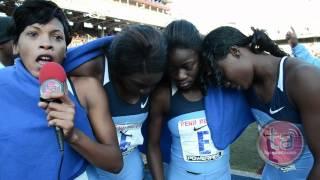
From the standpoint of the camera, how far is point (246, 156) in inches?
182

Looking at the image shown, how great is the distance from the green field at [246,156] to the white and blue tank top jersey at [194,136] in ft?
7.24

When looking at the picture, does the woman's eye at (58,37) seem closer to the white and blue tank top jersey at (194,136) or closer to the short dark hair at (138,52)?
the short dark hair at (138,52)

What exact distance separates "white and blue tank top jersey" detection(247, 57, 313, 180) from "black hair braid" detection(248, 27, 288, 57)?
0.18 m

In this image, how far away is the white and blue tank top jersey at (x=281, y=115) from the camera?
71.7 inches

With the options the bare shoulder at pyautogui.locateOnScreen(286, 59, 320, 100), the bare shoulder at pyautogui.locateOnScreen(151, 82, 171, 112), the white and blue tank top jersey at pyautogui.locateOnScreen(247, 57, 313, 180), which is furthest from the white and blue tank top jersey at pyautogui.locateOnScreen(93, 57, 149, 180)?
the bare shoulder at pyautogui.locateOnScreen(286, 59, 320, 100)

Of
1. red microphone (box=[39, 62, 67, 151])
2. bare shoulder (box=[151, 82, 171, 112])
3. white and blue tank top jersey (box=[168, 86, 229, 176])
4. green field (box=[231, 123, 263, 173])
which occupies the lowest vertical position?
green field (box=[231, 123, 263, 173])

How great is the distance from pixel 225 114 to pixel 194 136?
0.69 ft

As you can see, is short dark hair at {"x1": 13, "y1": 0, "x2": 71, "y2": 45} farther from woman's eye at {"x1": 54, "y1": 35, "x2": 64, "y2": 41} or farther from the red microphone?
the red microphone

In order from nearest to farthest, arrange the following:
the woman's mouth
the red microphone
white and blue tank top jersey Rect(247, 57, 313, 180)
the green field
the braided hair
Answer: the red microphone < the woman's mouth < white and blue tank top jersey Rect(247, 57, 313, 180) < the braided hair < the green field

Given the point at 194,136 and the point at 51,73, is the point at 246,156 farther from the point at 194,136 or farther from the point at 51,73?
the point at 51,73

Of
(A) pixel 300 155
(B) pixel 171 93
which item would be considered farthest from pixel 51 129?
(A) pixel 300 155

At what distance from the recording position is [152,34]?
1.74 m

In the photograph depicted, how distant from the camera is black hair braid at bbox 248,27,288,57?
202 cm

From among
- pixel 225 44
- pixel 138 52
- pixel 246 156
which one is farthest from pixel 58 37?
pixel 246 156
